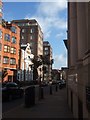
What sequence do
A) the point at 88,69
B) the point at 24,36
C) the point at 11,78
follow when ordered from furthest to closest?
the point at 24,36
the point at 11,78
the point at 88,69

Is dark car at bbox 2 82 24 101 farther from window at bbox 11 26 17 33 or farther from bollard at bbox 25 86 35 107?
window at bbox 11 26 17 33

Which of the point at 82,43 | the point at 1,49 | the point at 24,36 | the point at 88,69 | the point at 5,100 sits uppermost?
the point at 24,36

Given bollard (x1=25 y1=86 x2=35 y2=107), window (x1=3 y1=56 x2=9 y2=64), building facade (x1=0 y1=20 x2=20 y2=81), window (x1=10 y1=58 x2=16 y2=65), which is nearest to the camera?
bollard (x1=25 y1=86 x2=35 y2=107)

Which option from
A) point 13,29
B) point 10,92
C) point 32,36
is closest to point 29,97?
point 10,92

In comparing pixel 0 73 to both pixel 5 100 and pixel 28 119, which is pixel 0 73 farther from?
pixel 28 119

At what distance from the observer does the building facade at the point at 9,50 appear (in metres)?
74.0

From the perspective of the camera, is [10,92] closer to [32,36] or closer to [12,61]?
[12,61]

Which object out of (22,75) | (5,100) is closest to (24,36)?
(22,75)

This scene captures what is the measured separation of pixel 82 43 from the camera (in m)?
8.88

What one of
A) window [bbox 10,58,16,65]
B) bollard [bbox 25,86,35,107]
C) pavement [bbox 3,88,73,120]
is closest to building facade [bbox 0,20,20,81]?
window [bbox 10,58,16,65]

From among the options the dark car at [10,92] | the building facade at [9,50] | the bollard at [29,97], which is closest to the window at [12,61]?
the building facade at [9,50]

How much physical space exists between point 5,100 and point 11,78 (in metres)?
52.5

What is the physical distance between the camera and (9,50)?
77.7 metres

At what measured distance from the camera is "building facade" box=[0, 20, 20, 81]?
2914 inches
